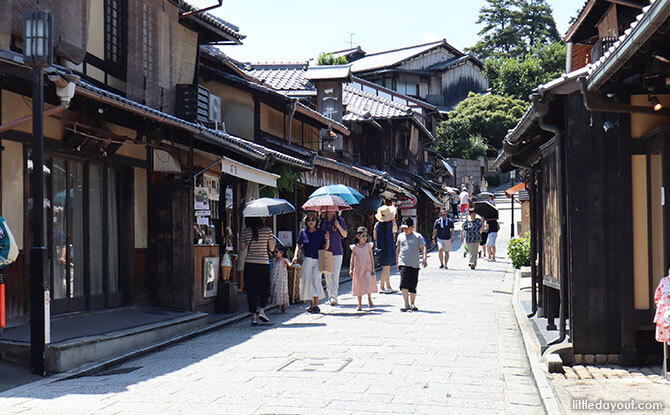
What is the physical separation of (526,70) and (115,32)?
164 feet

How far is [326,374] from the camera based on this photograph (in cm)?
849

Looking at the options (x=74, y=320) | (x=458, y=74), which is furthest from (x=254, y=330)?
(x=458, y=74)

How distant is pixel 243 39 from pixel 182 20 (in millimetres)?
1871

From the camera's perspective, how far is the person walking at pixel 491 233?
1132 inches

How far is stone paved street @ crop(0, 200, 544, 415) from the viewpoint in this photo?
7.04m

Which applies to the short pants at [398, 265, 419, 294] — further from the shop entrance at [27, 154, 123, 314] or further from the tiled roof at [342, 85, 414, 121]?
the tiled roof at [342, 85, 414, 121]

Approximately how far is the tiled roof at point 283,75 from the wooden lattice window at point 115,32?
536 inches

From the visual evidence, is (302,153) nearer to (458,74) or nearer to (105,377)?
(105,377)

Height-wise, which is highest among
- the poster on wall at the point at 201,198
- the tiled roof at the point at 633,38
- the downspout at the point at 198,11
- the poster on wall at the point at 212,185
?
the downspout at the point at 198,11

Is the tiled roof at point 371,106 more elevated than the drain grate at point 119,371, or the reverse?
the tiled roof at point 371,106

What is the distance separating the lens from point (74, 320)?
38.0 ft

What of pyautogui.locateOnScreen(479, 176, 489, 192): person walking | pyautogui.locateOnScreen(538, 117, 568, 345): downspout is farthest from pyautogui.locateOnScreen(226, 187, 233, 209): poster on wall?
pyautogui.locateOnScreen(479, 176, 489, 192): person walking

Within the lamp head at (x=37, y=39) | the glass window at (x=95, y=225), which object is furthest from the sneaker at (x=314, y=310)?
the lamp head at (x=37, y=39)

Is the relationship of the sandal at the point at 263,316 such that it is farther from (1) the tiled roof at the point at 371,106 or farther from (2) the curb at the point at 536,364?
(1) the tiled roof at the point at 371,106
